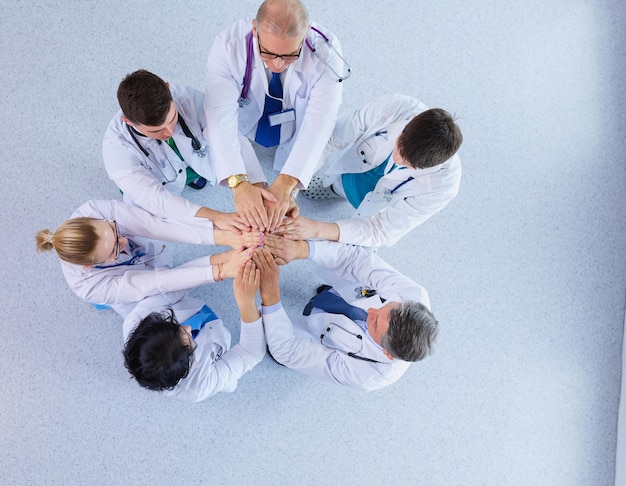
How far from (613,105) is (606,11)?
64cm

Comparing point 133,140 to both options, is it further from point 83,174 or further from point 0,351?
point 0,351

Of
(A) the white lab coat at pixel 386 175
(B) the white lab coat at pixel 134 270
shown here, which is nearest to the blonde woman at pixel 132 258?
(B) the white lab coat at pixel 134 270

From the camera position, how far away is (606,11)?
3018mm

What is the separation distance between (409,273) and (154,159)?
4.83 feet

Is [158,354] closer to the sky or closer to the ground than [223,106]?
closer to the ground

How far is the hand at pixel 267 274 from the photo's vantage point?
2.01 meters

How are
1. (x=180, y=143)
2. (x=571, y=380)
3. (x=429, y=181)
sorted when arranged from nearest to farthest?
(x=429, y=181)
(x=180, y=143)
(x=571, y=380)

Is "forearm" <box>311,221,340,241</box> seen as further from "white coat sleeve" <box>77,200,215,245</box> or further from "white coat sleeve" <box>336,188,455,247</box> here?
"white coat sleeve" <box>77,200,215,245</box>

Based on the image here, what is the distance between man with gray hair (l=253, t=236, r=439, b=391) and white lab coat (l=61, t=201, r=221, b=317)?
0.29 m

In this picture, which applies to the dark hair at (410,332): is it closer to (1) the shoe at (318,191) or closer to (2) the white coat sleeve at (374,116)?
(2) the white coat sleeve at (374,116)

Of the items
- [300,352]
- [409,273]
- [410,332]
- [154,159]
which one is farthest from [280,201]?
[409,273]

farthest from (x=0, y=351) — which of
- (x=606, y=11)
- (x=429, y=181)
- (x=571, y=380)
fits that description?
(x=606, y=11)

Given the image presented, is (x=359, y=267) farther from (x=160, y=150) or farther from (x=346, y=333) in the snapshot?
(x=160, y=150)

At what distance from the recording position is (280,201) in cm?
199
